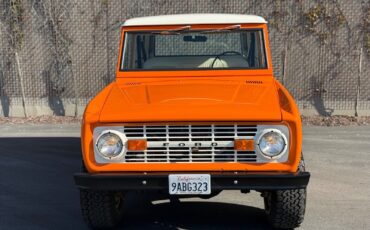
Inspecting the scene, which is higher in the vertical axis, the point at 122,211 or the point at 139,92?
the point at 139,92

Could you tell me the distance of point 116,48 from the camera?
11.9 meters

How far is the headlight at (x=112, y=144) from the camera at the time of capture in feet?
15.5

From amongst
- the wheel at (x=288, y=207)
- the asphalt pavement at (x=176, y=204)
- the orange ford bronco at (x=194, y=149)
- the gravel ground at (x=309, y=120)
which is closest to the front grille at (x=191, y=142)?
the orange ford bronco at (x=194, y=149)

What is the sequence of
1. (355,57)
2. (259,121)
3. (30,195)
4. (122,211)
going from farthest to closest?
(355,57) < (30,195) < (122,211) < (259,121)

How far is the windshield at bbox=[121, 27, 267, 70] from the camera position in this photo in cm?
599

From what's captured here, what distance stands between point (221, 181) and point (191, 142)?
15.2 inches

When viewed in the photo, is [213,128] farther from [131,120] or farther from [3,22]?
[3,22]

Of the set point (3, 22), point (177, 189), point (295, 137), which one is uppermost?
point (3, 22)

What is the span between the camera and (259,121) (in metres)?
4.62

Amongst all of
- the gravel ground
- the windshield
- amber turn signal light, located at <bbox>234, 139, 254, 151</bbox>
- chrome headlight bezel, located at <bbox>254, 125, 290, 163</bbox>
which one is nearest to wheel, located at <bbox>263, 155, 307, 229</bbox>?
chrome headlight bezel, located at <bbox>254, 125, 290, 163</bbox>

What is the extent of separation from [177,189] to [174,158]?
25 cm

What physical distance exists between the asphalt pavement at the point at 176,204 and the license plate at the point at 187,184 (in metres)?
0.89

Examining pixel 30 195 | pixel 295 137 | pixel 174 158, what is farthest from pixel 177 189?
pixel 30 195

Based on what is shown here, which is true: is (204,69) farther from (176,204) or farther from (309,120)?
(309,120)
